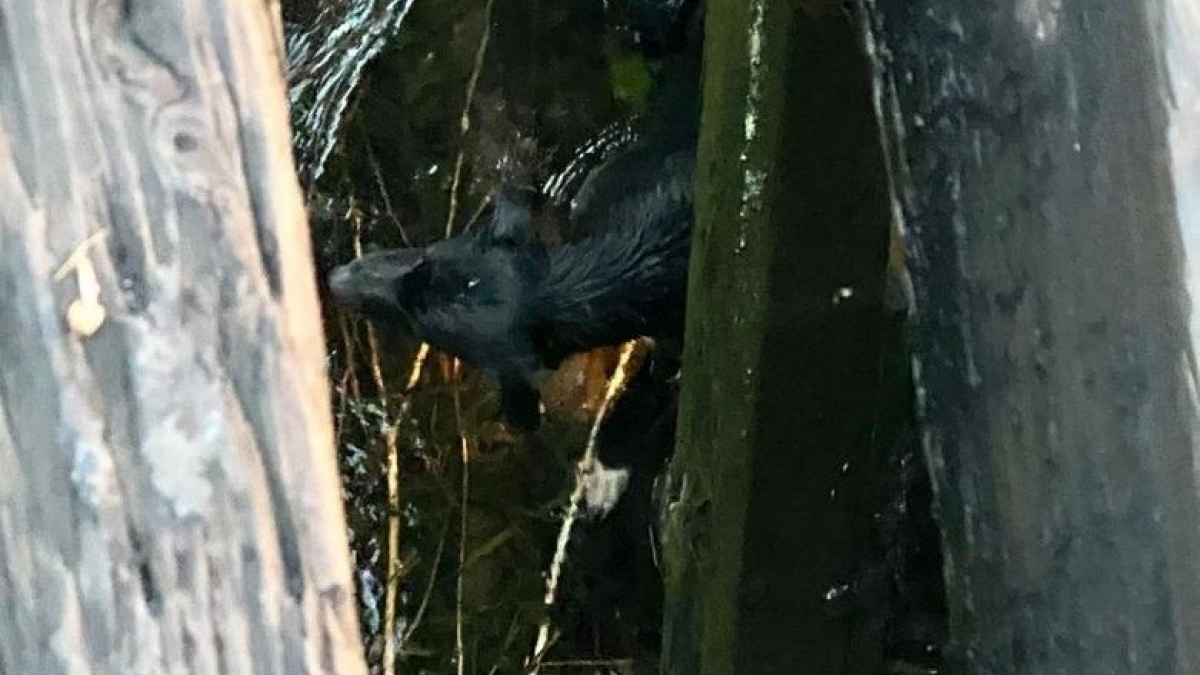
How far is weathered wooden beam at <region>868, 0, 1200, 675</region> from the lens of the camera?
0.83 meters

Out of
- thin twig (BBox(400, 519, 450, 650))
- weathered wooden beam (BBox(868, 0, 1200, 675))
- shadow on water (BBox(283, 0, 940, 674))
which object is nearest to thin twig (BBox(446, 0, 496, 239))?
shadow on water (BBox(283, 0, 940, 674))

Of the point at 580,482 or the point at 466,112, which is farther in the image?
the point at 466,112

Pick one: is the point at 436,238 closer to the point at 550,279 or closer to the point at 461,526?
the point at 461,526

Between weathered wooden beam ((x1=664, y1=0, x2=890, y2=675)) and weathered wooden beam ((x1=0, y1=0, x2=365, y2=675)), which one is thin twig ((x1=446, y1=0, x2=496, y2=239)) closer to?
weathered wooden beam ((x1=664, y1=0, x2=890, y2=675))

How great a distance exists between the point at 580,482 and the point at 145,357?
66.8 inches

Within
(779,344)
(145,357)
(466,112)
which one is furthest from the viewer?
(466,112)

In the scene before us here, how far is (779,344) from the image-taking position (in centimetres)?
137

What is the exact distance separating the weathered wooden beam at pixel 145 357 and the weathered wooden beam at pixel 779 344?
2.39 feet

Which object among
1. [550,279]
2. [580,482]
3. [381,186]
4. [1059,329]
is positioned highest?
[381,186]

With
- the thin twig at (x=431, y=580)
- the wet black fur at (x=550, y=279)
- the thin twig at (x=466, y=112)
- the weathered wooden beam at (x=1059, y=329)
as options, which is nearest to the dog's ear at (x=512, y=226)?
the wet black fur at (x=550, y=279)

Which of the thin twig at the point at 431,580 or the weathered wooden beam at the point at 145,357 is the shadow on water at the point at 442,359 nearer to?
the thin twig at the point at 431,580

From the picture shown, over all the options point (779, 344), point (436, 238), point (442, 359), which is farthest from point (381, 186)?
point (779, 344)

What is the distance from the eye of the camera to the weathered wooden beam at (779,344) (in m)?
1.32

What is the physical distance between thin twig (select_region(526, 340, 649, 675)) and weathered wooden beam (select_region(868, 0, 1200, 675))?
4.08ft
